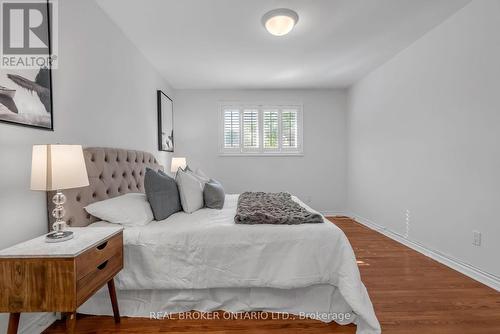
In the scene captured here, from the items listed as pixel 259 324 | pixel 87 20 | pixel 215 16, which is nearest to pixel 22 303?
pixel 259 324

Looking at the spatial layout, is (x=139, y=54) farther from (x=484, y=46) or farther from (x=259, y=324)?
(x=484, y=46)

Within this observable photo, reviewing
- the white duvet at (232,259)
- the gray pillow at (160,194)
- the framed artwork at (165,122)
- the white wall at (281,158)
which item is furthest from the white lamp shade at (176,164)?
the white duvet at (232,259)

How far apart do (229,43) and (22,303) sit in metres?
2.93

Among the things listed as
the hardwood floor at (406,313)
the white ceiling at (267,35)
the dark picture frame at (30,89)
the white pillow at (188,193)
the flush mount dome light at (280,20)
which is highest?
the white ceiling at (267,35)

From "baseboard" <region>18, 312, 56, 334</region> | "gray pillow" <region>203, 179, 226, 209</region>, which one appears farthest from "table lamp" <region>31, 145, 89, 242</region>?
"gray pillow" <region>203, 179, 226, 209</region>

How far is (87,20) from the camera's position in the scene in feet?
6.90

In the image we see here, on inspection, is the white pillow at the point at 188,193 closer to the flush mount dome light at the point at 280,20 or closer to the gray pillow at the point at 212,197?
the gray pillow at the point at 212,197

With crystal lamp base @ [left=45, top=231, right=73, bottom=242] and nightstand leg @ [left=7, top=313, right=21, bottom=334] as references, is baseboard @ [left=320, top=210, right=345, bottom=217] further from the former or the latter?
nightstand leg @ [left=7, top=313, right=21, bottom=334]

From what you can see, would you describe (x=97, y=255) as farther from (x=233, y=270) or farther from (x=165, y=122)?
(x=165, y=122)

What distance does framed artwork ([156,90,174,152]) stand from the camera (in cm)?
389

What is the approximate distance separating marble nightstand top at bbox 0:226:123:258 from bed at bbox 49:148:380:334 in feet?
1.22

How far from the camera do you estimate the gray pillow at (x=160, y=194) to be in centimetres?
207

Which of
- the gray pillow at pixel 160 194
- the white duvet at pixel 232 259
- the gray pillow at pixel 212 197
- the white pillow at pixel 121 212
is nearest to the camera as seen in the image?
the white duvet at pixel 232 259

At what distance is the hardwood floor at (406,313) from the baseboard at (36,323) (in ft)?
0.14
